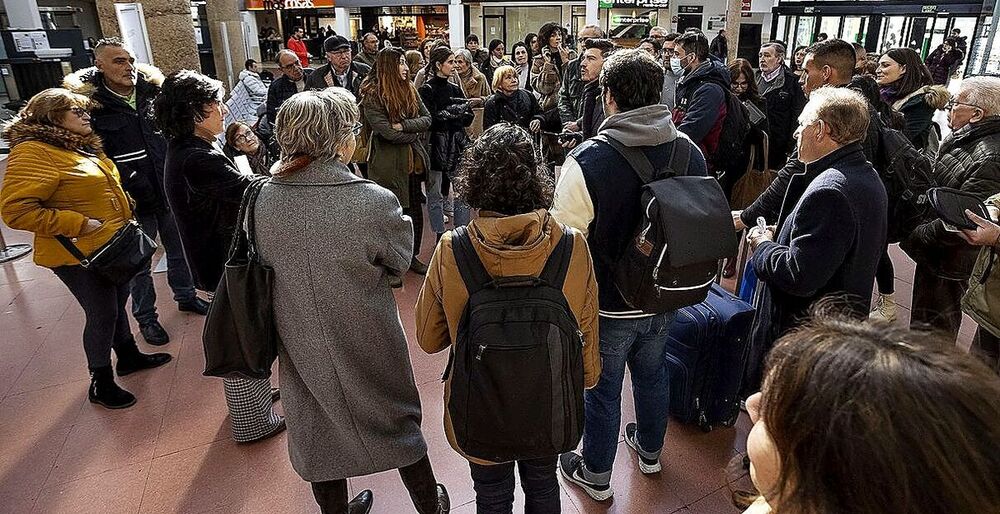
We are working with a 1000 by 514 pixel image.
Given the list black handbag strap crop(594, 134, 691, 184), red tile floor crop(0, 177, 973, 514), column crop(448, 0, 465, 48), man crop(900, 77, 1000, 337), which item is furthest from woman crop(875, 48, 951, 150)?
column crop(448, 0, 465, 48)

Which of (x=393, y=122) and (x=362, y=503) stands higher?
(x=393, y=122)

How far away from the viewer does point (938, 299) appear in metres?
3.06

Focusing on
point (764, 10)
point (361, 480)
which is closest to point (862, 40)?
point (764, 10)

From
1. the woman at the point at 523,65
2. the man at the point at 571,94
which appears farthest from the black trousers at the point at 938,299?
the woman at the point at 523,65

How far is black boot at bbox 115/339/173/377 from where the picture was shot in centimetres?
322

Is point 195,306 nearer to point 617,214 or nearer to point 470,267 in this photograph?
point 470,267

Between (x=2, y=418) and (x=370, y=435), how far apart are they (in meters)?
2.29

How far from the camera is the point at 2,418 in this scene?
2.91 metres

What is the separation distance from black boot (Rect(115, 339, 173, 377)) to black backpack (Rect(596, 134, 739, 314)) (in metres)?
2.77

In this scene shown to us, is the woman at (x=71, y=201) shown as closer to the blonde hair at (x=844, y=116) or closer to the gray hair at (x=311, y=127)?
the gray hair at (x=311, y=127)

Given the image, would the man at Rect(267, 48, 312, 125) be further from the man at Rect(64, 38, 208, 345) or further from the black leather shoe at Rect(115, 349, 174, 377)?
the black leather shoe at Rect(115, 349, 174, 377)

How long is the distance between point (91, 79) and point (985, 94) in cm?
477

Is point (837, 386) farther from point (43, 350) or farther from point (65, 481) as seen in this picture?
point (43, 350)

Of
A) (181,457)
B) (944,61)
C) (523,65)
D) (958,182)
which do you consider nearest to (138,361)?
(181,457)
